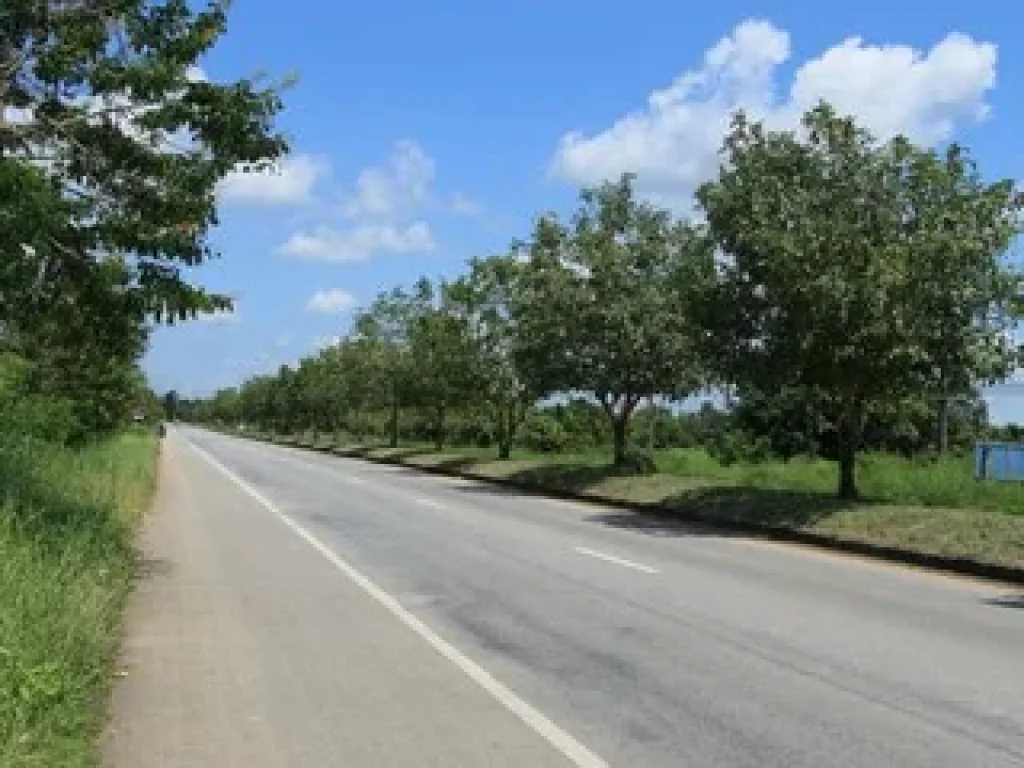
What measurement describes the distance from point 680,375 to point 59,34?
23942mm

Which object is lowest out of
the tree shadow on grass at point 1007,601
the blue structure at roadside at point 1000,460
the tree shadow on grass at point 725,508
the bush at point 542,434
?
the tree shadow on grass at point 1007,601

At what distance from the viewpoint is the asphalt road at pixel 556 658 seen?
741cm

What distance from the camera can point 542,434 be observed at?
2808 inches

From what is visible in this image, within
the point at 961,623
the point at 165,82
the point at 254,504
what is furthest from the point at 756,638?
the point at 254,504

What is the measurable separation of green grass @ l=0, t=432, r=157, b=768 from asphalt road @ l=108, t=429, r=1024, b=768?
11.9 inches

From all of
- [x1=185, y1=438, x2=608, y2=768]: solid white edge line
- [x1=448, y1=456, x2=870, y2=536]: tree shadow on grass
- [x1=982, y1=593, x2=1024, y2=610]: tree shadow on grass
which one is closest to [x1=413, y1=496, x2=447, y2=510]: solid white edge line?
[x1=448, y1=456, x2=870, y2=536]: tree shadow on grass

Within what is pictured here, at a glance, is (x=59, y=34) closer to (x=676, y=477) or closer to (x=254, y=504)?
(x=254, y=504)

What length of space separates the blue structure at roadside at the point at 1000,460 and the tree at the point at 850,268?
19.3 feet

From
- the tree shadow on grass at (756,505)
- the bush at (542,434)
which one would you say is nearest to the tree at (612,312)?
the tree shadow on grass at (756,505)

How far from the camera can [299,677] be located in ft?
30.7

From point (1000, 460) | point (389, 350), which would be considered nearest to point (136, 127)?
point (1000, 460)

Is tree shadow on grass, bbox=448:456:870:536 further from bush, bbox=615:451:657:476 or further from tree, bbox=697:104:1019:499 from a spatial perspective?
bush, bbox=615:451:657:476

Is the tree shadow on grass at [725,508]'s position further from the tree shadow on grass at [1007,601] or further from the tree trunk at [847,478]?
the tree shadow on grass at [1007,601]

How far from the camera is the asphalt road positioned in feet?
24.3
